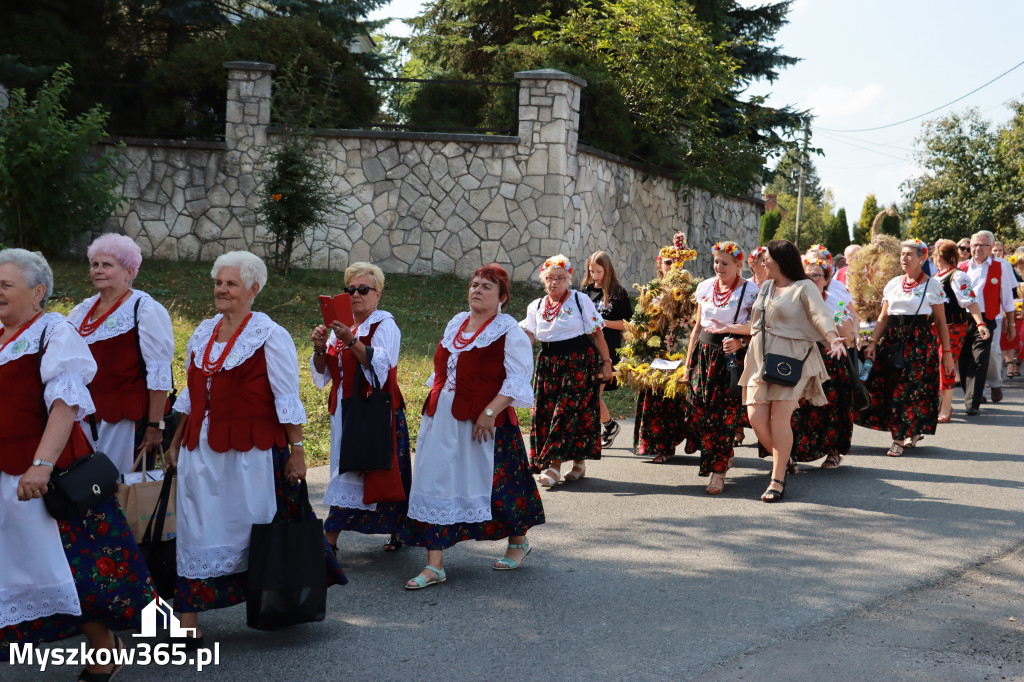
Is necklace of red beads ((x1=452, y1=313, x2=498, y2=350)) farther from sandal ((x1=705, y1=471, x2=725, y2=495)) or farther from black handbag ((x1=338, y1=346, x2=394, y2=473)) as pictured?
sandal ((x1=705, y1=471, x2=725, y2=495))

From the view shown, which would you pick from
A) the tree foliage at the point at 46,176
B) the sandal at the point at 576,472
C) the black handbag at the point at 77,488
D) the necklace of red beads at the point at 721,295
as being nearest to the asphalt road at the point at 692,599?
the sandal at the point at 576,472

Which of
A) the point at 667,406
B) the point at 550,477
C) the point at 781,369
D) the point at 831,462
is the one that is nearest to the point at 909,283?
the point at 831,462

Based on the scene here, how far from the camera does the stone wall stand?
1702 centimetres

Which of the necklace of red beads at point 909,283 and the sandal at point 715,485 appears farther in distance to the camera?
the necklace of red beads at point 909,283

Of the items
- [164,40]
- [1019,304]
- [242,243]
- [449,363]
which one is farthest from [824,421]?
[164,40]

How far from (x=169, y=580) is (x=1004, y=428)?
9.54 meters

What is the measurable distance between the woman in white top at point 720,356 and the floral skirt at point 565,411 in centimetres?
86

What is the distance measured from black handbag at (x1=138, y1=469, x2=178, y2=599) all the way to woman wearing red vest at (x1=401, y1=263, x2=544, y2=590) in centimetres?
129

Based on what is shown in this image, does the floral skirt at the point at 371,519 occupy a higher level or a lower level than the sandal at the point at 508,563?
higher

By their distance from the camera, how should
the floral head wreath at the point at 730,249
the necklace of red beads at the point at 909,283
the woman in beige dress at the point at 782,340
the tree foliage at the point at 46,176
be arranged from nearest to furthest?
the woman in beige dress at the point at 782,340 < the floral head wreath at the point at 730,249 < the necklace of red beads at the point at 909,283 < the tree foliage at the point at 46,176

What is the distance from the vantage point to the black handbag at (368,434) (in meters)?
5.40

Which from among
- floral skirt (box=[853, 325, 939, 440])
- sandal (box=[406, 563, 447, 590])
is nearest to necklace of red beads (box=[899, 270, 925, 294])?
floral skirt (box=[853, 325, 939, 440])

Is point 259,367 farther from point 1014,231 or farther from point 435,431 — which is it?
point 1014,231

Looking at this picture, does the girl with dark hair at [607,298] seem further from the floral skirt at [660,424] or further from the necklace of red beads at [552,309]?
the necklace of red beads at [552,309]
